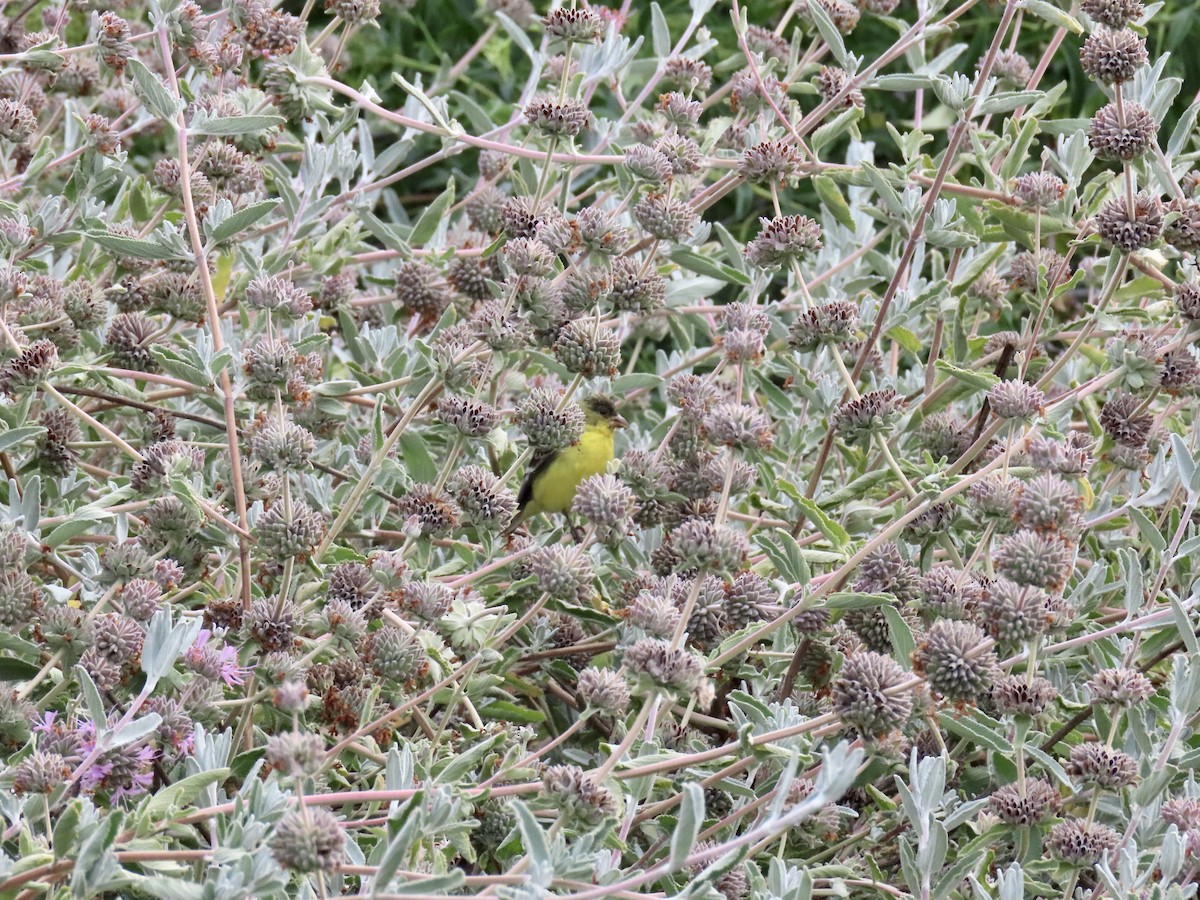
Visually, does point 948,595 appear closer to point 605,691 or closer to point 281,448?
point 605,691

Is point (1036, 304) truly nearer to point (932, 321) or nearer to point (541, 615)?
point (932, 321)

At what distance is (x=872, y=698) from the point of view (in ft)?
5.47

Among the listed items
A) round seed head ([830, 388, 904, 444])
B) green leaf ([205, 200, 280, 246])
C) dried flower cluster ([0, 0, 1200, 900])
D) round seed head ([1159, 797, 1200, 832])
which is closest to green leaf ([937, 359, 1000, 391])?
dried flower cluster ([0, 0, 1200, 900])

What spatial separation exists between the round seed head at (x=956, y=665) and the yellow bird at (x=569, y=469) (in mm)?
1359

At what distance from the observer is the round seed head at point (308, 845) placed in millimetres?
1329

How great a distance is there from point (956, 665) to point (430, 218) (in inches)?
62.4

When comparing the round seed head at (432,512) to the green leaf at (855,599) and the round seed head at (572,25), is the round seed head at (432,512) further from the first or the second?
the round seed head at (572,25)

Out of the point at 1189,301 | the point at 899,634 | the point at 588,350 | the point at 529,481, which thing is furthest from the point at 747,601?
the point at 529,481

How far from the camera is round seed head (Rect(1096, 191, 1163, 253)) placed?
6.92 feet

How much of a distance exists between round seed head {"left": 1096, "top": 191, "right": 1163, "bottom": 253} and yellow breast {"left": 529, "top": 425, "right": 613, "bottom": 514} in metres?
1.21

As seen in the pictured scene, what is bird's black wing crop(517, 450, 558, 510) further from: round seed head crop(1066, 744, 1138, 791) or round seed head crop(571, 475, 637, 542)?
round seed head crop(1066, 744, 1138, 791)

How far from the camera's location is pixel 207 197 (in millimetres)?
2436

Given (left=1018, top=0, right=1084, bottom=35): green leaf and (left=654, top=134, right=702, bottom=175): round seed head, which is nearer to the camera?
(left=1018, top=0, right=1084, bottom=35): green leaf

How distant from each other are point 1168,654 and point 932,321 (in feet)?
3.63
